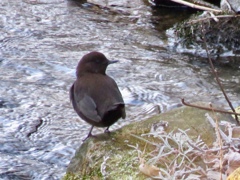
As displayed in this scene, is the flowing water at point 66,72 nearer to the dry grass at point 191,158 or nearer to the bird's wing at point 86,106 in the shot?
the bird's wing at point 86,106

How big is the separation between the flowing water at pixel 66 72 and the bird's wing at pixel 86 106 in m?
0.68

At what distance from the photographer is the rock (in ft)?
10.5

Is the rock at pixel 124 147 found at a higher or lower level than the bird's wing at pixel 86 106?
higher

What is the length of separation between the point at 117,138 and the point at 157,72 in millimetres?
3323

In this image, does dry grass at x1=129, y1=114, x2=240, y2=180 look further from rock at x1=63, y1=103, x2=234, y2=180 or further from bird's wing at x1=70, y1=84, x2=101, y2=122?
bird's wing at x1=70, y1=84, x2=101, y2=122

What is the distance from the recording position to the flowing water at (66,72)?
202 inches

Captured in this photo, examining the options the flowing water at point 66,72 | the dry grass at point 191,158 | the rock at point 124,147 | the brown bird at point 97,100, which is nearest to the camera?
the dry grass at point 191,158

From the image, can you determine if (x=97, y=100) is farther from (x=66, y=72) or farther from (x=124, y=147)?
(x=66, y=72)

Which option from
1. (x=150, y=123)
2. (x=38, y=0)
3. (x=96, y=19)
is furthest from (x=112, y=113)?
(x=38, y=0)

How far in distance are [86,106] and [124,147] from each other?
0.70 m

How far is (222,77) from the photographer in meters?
6.77

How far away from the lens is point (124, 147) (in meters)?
3.40

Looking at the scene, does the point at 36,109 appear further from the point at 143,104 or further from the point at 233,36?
the point at 233,36

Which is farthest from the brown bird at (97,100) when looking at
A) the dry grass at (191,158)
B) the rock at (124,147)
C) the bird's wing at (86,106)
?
the dry grass at (191,158)
